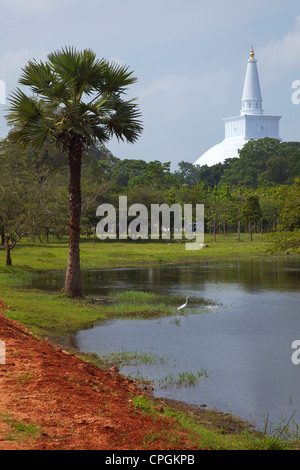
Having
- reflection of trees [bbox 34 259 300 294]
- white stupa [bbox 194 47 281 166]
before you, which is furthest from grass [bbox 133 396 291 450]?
white stupa [bbox 194 47 281 166]

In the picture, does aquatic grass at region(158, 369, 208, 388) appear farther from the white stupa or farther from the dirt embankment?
the white stupa

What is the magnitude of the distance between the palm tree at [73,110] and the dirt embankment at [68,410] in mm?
12118

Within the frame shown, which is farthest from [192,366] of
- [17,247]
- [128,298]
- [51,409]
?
[17,247]

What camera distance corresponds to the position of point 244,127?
140 meters

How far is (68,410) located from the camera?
8.06m

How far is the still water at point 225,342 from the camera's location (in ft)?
36.2

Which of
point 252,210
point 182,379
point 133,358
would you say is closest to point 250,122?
point 252,210

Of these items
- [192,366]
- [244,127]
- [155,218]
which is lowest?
[192,366]

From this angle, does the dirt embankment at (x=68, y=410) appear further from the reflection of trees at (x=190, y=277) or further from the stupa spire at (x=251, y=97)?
the stupa spire at (x=251, y=97)

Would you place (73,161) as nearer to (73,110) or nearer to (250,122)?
(73,110)

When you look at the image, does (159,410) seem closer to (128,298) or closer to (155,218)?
(128,298)

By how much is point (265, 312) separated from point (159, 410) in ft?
41.8

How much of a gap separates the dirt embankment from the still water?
1.90m

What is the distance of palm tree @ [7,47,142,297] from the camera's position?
21188mm
